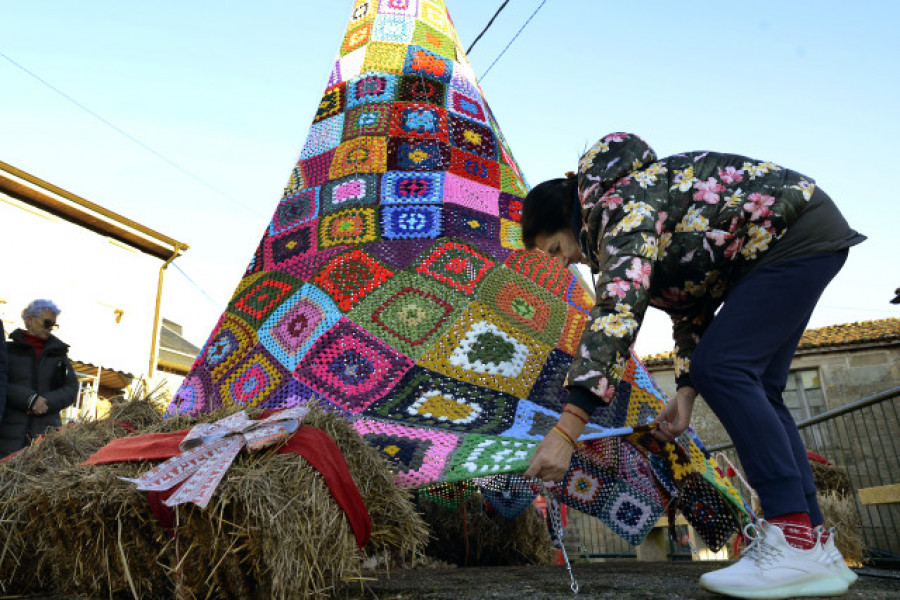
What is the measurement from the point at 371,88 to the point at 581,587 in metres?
2.45

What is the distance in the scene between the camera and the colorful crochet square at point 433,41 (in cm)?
328

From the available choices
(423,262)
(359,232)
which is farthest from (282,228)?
(423,262)

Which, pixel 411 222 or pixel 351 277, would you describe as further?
pixel 411 222

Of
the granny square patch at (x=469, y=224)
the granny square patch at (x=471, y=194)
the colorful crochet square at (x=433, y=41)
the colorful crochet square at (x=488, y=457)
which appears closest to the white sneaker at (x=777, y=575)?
the colorful crochet square at (x=488, y=457)

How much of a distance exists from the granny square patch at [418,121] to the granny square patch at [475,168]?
113 millimetres

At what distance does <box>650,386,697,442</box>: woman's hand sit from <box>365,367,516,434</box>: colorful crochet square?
451 mm

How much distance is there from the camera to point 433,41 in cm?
332

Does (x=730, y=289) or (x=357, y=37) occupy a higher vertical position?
(x=357, y=37)

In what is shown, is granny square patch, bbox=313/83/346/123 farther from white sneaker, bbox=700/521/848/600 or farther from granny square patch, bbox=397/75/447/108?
white sneaker, bbox=700/521/848/600

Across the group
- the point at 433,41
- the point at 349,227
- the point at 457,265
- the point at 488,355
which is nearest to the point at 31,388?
the point at 349,227

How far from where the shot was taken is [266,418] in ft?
4.38

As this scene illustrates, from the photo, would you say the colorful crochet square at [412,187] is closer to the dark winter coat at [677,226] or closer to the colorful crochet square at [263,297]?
the colorful crochet square at [263,297]

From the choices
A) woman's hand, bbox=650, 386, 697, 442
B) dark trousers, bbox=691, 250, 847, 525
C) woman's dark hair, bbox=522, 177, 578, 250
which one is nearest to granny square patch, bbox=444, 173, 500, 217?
woman's dark hair, bbox=522, 177, 578, 250

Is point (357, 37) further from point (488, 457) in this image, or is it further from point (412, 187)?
point (488, 457)
